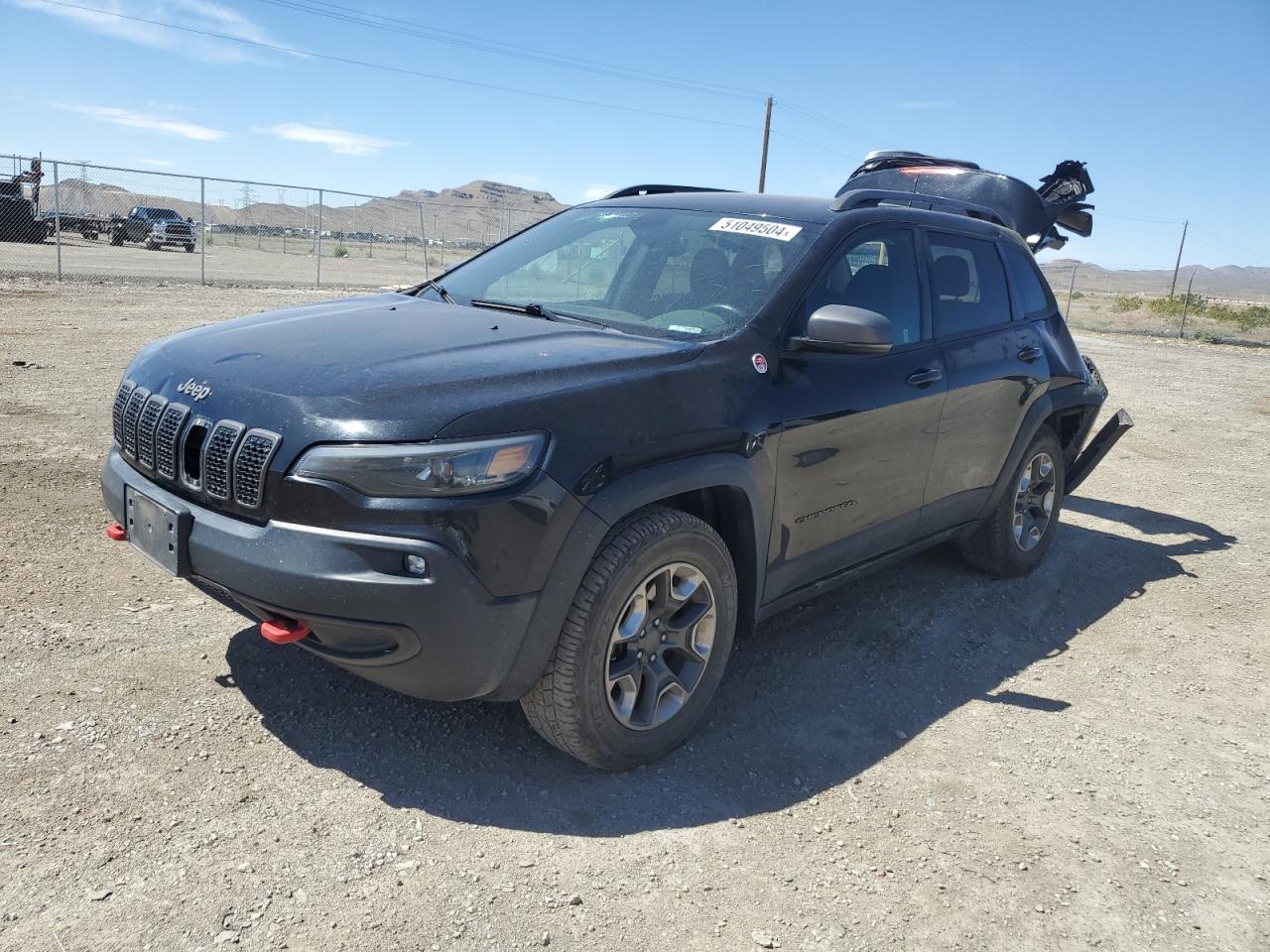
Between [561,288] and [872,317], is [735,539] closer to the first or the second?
[872,317]

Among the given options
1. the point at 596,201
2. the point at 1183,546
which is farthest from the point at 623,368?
the point at 1183,546

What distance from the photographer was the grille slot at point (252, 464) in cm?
270

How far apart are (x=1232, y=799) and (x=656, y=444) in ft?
7.93

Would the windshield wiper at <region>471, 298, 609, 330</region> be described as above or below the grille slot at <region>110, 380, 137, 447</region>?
above

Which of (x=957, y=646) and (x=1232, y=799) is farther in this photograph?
(x=957, y=646)

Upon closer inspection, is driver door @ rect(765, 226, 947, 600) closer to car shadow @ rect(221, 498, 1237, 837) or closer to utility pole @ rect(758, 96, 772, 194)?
car shadow @ rect(221, 498, 1237, 837)

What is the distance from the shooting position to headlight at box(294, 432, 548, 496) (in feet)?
8.50

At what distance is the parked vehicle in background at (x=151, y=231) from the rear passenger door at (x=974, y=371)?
28.7m

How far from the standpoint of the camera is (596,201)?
4703mm

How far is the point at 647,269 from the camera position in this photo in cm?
398

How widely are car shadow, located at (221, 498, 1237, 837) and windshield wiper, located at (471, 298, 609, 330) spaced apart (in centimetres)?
144

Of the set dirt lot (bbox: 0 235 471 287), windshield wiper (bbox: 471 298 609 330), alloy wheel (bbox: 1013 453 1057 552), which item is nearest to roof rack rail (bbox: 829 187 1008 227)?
windshield wiper (bbox: 471 298 609 330)

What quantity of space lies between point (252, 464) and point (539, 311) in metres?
1.39

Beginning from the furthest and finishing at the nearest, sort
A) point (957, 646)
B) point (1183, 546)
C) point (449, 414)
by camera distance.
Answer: point (1183, 546) < point (957, 646) < point (449, 414)
